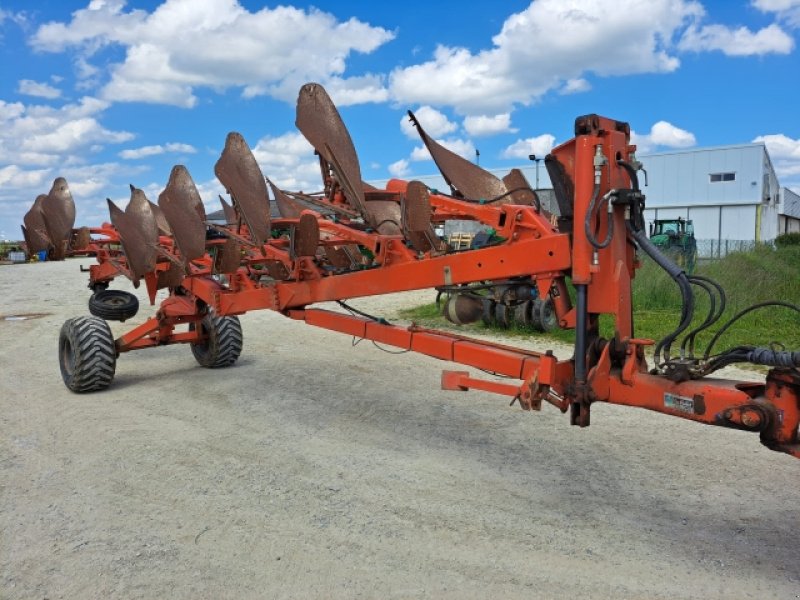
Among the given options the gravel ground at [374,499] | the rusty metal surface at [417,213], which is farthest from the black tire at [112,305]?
the rusty metal surface at [417,213]

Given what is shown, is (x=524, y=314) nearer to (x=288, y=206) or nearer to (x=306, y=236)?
(x=288, y=206)

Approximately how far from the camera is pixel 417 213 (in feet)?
15.0

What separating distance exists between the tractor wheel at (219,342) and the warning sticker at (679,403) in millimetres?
6013

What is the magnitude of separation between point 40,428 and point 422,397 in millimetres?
3610

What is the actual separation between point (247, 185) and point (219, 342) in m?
3.04

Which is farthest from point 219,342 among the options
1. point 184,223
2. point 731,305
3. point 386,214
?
point 731,305

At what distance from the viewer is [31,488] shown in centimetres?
468

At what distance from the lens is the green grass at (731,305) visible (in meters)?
10.0

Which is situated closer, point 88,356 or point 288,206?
point 88,356

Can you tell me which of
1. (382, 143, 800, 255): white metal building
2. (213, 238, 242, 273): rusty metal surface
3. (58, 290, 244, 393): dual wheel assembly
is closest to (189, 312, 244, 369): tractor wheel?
(58, 290, 244, 393): dual wheel assembly

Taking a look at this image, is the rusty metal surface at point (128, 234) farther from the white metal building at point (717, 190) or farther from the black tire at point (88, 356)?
the white metal building at point (717, 190)

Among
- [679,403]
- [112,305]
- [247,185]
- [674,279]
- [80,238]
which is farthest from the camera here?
[112,305]

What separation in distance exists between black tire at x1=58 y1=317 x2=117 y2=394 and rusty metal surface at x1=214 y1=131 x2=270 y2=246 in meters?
2.54

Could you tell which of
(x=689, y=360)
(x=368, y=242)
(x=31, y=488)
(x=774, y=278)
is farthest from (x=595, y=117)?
(x=774, y=278)
